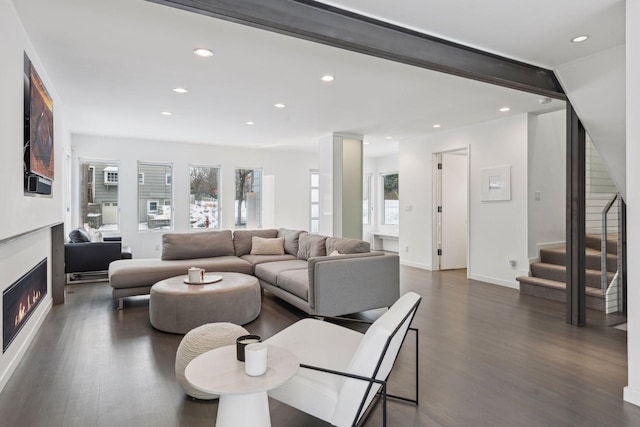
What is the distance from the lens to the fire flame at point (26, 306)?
119 inches

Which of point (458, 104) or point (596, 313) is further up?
point (458, 104)

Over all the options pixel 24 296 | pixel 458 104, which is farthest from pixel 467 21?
pixel 24 296

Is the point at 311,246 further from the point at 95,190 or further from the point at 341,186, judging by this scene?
the point at 95,190

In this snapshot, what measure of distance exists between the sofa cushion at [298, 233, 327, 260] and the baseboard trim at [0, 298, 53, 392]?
120 inches

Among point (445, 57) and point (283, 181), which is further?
point (283, 181)

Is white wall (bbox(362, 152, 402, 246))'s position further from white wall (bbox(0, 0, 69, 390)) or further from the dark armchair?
white wall (bbox(0, 0, 69, 390))

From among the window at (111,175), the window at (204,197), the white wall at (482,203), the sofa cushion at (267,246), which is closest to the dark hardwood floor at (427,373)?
the white wall at (482,203)

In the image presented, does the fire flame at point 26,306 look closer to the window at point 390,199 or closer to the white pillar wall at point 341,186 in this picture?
the white pillar wall at point 341,186

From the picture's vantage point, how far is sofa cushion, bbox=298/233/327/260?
501 centimetres

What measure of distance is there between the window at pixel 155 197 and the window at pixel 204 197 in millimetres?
430

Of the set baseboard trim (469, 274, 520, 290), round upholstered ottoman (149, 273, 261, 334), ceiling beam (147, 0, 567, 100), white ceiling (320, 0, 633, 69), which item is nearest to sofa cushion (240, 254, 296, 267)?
round upholstered ottoman (149, 273, 261, 334)

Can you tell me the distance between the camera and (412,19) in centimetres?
260

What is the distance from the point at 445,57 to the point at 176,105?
11.1 ft

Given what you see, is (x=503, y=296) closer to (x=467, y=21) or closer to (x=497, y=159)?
(x=497, y=159)
